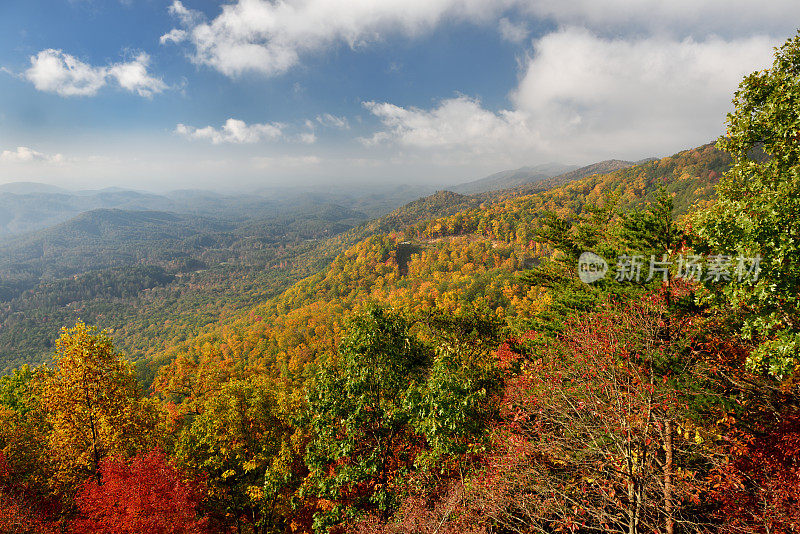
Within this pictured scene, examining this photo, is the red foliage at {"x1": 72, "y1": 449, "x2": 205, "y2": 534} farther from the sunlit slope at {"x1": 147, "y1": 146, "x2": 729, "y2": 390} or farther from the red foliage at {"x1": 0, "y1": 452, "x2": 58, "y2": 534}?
the sunlit slope at {"x1": 147, "y1": 146, "x2": 729, "y2": 390}

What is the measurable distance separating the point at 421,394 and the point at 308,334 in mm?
→ 74874

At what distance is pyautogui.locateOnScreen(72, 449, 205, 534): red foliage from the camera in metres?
9.94

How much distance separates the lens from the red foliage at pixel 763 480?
6.78 metres

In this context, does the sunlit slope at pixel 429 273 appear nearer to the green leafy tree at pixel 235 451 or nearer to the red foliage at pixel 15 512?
the green leafy tree at pixel 235 451

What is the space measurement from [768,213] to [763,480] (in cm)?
672

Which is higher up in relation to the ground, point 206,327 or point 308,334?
point 308,334

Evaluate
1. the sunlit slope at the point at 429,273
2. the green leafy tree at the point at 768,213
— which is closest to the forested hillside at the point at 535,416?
the green leafy tree at the point at 768,213

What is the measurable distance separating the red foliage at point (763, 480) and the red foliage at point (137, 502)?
15.0 m

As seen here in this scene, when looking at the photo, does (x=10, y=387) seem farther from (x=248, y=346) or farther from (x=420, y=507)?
(x=248, y=346)

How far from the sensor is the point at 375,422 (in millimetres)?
10039

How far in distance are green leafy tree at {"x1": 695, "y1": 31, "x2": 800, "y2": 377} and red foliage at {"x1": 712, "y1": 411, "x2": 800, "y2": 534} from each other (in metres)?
2.86

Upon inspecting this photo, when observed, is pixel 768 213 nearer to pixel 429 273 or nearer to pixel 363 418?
pixel 363 418

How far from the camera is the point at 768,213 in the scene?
649cm

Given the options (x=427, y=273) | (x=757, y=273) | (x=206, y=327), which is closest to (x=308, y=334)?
(x=427, y=273)
